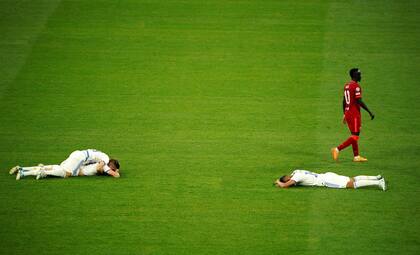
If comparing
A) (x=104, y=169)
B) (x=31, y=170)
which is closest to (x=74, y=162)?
(x=104, y=169)

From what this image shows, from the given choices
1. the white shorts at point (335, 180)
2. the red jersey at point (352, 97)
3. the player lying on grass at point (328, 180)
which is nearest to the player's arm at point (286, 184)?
the player lying on grass at point (328, 180)

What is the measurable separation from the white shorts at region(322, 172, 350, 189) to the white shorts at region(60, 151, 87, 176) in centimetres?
430

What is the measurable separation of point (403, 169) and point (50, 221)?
648 centimetres

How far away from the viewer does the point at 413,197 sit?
13.2 meters

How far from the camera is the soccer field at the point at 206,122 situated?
40.3 ft


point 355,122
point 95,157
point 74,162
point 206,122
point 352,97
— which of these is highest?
point 206,122

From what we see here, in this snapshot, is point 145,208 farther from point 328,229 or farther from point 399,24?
point 399,24

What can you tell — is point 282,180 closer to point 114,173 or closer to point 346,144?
point 346,144

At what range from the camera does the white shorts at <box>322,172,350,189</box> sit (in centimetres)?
1351

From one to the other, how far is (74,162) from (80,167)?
0.17 m

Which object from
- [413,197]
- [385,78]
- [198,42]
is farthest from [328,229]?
[198,42]

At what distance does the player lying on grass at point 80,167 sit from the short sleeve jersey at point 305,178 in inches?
126

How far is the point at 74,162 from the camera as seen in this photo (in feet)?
45.4

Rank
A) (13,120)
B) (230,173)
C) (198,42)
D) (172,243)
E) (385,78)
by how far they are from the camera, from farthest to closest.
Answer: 1. (198,42)
2. (385,78)
3. (13,120)
4. (230,173)
5. (172,243)
